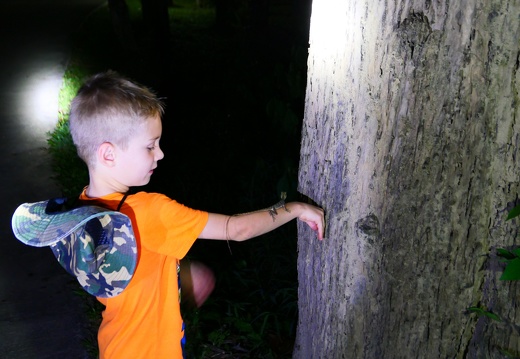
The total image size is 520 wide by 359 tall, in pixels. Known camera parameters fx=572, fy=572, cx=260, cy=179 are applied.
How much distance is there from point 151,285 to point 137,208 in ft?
1.10

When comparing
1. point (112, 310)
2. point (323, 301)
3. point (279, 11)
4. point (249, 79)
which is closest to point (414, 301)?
point (323, 301)

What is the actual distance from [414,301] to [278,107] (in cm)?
404

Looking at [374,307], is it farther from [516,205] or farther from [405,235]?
[516,205]

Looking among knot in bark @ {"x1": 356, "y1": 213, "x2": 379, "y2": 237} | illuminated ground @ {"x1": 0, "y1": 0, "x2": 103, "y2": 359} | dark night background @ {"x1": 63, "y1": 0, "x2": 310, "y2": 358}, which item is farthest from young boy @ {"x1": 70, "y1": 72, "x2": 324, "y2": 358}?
illuminated ground @ {"x1": 0, "y1": 0, "x2": 103, "y2": 359}

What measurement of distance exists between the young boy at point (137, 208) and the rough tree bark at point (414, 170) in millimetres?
251

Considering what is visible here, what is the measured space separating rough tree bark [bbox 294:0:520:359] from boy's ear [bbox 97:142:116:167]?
2.55 ft

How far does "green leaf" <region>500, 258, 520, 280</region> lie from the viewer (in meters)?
2.02

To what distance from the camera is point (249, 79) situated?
34.1 ft

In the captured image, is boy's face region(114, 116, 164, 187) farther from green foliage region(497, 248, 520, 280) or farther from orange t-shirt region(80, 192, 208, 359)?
green foliage region(497, 248, 520, 280)

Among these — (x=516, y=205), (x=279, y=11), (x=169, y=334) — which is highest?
(x=279, y=11)

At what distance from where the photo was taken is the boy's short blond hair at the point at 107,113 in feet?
6.81

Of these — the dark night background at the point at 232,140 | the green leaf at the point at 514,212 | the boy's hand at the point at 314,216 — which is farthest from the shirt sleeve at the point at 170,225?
the dark night background at the point at 232,140

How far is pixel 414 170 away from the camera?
2033 millimetres

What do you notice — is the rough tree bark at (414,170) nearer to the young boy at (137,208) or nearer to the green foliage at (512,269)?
the green foliage at (512,269)
